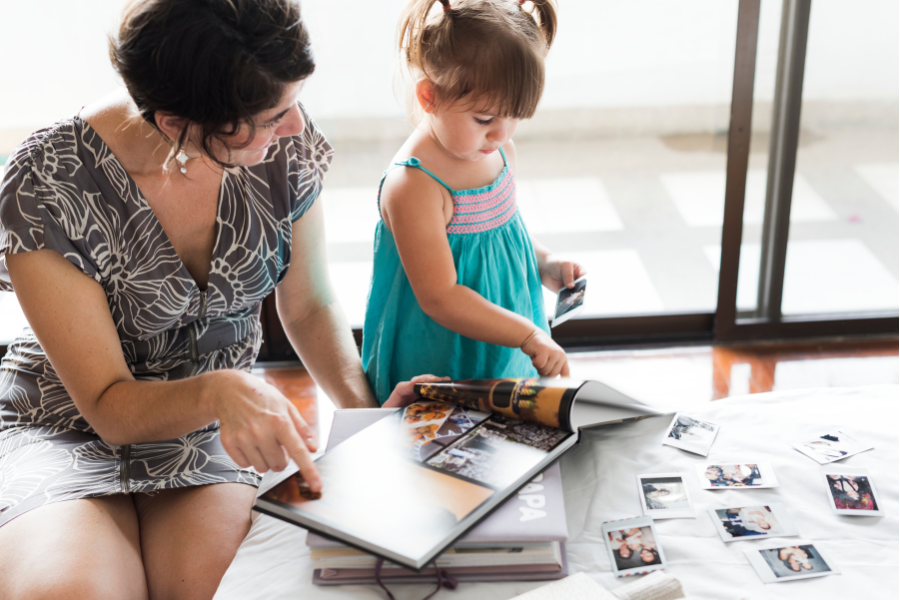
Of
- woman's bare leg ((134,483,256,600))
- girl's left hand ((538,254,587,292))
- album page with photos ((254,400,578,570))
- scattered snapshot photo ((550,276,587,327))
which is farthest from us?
girl's left hand ((538,254,587,292))

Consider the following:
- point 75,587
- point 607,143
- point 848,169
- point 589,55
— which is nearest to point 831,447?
point 75,587

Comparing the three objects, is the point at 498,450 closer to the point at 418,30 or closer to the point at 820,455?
the point at 820,455

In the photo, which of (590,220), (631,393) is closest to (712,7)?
(590,220)

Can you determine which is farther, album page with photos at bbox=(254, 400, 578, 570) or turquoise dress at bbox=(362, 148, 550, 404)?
turquoise dress at bbox=(362, 148, 550, 404)

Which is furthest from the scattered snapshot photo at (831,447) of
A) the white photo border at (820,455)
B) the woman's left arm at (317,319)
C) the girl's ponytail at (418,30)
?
the girl's ponytail at (418,30)

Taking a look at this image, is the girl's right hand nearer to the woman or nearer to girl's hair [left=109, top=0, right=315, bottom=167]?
the woman

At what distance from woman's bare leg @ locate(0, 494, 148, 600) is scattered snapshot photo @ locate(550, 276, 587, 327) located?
0.69 m

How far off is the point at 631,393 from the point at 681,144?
1702 mm

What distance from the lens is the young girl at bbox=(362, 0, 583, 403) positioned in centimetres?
111

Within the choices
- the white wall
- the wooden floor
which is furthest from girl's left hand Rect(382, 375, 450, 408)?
the white wall

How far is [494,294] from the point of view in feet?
4.36

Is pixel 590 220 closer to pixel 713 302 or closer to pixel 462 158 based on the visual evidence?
pixel 713 302

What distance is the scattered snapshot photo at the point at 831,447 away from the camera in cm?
85

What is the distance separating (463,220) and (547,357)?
296 mm
